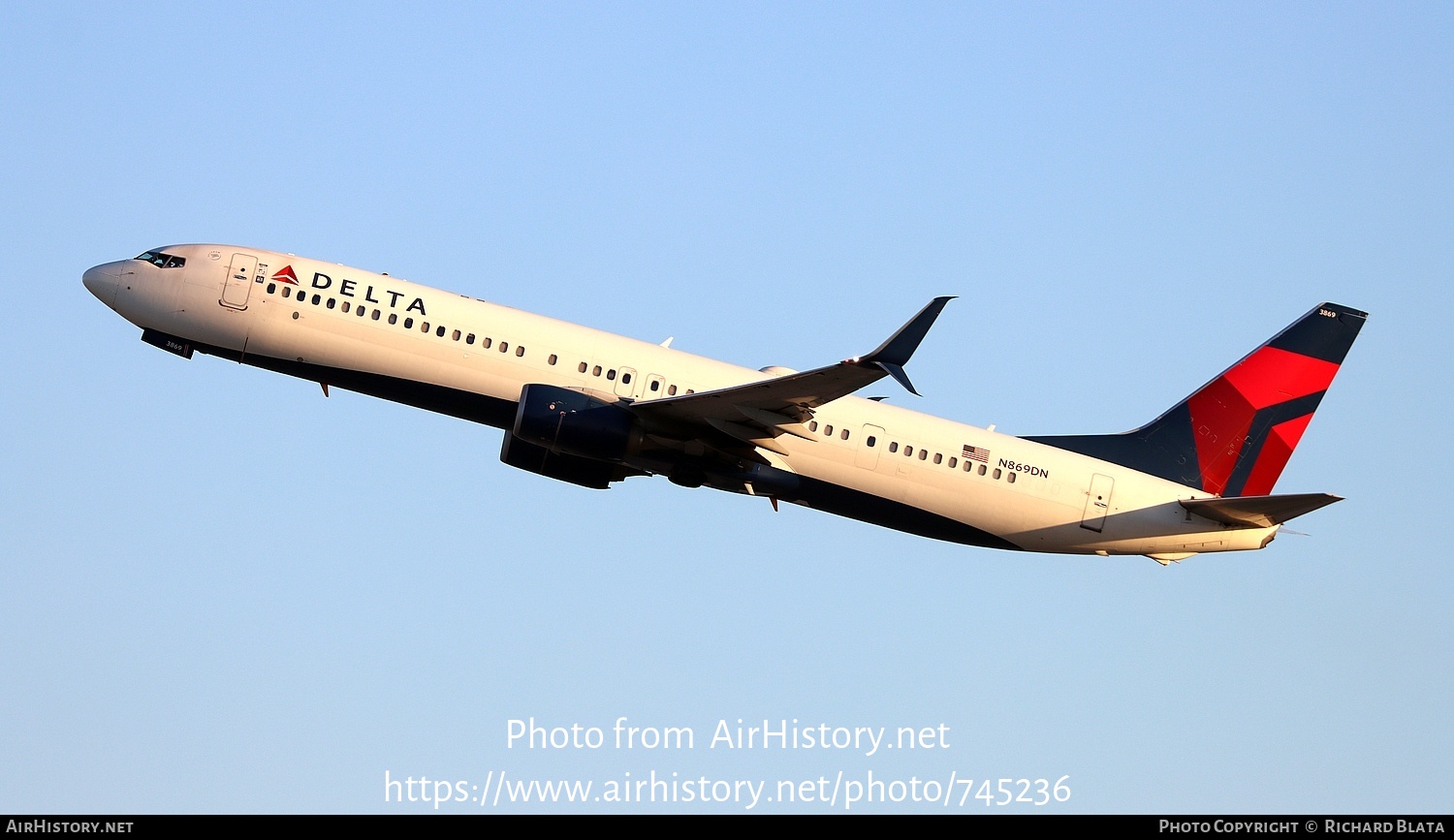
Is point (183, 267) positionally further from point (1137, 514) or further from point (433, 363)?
point (1137, 514)

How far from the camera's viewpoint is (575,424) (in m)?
40.6

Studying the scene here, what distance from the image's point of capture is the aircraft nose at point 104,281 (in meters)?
43.7

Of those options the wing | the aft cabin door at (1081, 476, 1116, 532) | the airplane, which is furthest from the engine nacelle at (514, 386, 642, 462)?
the aft cabin door at (1081, 476, 1116, 532)

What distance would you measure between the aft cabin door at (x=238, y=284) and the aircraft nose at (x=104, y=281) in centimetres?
328

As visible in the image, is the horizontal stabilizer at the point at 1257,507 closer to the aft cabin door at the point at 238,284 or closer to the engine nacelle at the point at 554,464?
the engine nacelle at the point at 554,464

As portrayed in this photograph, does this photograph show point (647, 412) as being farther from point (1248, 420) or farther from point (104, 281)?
point (1248, 420)

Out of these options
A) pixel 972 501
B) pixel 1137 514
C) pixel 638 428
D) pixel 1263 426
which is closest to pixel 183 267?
pixel 638 428

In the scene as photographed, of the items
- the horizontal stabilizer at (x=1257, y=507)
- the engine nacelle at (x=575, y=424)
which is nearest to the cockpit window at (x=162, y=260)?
the engine nacelle at (x=575, y=424)

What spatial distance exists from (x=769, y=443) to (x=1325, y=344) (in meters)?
18.8

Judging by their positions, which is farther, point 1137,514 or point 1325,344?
point 1325,344

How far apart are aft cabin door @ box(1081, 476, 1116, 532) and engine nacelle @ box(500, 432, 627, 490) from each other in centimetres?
1304

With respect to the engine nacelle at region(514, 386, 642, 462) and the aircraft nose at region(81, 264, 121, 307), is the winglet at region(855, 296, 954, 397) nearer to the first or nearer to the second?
the engine nacelle at region(514, 386, 642, 462)

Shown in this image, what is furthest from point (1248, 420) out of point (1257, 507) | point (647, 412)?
point (647, 412)
